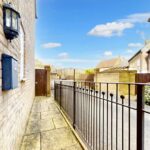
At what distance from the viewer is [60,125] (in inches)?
220

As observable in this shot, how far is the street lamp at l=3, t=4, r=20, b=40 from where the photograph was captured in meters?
2.32

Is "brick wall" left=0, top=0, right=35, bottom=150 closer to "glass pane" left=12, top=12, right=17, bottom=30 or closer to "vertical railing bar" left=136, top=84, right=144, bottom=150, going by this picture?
"glass pane" left=12, top=12, right=17, bottom=30

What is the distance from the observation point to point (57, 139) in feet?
14.6

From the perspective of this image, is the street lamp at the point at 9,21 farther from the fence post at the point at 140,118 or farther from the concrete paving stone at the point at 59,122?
the concrete paving stone at the point at 59,122

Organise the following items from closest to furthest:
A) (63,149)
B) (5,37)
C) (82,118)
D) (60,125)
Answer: (5,37) → (63,149) → (82,118) → (60,125)

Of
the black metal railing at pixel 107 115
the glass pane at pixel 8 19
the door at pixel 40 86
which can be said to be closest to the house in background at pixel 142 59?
the door at pixel 40 86

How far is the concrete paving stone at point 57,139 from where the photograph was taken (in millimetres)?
4065

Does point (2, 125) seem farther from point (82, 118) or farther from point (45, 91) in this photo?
point (45, 91)

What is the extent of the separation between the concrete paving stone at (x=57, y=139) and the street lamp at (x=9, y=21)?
2308 mm

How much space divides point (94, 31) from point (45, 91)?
87554mm

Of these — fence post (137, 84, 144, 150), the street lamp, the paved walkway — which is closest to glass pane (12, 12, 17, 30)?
the street lamp

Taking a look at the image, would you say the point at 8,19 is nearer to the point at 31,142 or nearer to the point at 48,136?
the point at 31,142

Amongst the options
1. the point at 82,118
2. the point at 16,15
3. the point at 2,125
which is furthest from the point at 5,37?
the point at 82,118

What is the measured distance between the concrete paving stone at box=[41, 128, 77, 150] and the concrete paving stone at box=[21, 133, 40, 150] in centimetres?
10
